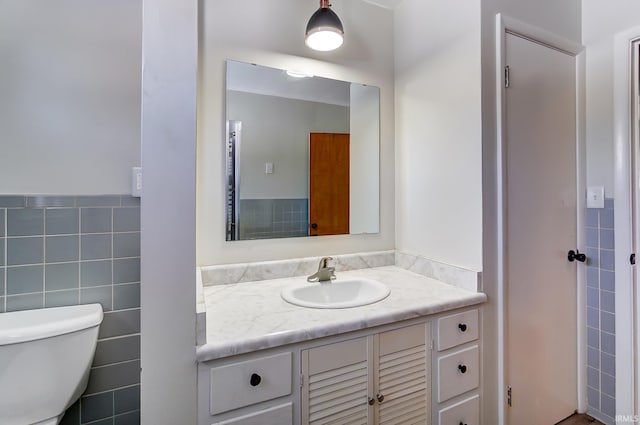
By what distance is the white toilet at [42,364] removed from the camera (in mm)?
936

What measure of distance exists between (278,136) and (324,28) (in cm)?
55

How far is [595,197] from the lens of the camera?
63.6 inches

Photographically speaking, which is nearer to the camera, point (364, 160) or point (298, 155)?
point (298, 155)

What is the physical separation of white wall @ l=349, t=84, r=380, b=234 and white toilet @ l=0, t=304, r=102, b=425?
1286mm

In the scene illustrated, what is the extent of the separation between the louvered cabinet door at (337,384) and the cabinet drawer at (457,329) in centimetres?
34

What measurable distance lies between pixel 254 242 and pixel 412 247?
88 cm

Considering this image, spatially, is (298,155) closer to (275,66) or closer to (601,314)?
(275,66)

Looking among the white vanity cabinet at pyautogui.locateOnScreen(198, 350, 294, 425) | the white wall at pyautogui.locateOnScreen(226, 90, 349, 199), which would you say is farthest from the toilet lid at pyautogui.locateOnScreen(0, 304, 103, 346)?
the white wall at pyautogui.locateOnScreen(226, 90, 349, 199)

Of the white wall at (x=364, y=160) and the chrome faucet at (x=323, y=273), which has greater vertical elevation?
the white wall at (x=364, y=160)

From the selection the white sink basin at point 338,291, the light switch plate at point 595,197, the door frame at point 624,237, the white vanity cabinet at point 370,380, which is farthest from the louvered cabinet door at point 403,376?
the light switch plate at point 595,197

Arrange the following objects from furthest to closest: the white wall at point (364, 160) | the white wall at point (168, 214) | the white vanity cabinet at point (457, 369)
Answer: the white wall at point (364, 160) < the white vanity cabinet at point (457, 369) < the white wall at point (168, 214)

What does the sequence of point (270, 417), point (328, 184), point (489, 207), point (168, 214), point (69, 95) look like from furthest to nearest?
point (328, 184), point (489, 207), point (69, 95), point (270, 417), point (168, 214)

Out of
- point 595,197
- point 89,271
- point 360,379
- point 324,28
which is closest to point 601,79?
point 595,197

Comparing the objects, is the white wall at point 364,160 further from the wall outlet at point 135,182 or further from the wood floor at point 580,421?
the wood floor at point 580,421
